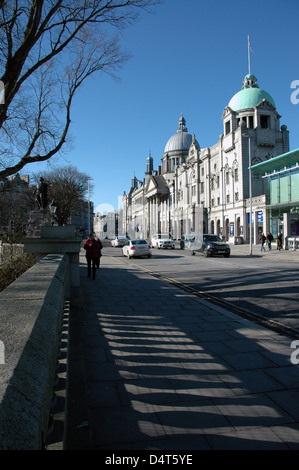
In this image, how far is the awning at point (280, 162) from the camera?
3098 centimetres

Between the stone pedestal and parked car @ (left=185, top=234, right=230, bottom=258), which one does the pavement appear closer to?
the stone pedestal

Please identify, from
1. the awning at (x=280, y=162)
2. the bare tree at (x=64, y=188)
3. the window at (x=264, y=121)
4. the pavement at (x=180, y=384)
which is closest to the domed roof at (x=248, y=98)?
the window at (x=264, y=121)

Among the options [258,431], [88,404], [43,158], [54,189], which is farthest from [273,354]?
[54,189]

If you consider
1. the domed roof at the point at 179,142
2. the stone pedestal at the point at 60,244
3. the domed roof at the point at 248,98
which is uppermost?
the domed roof at the point at 179,142

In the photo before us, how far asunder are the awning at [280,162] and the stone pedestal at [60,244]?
2732 centimetres

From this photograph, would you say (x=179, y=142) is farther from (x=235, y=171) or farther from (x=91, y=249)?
(x=91, y=249)

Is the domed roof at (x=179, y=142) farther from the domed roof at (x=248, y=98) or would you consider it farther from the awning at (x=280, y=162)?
the awning at (x=280, y=162)

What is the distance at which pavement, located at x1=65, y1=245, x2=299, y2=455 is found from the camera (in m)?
2.61

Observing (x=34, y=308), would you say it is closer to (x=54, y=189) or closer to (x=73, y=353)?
(x=73, y=353)

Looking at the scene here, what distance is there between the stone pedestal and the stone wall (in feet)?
16.4

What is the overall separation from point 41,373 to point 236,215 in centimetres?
4781

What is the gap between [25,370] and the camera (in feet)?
4.78

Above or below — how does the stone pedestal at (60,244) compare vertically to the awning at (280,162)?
below

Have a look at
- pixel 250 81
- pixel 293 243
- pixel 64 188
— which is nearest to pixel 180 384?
pixel 293 243
